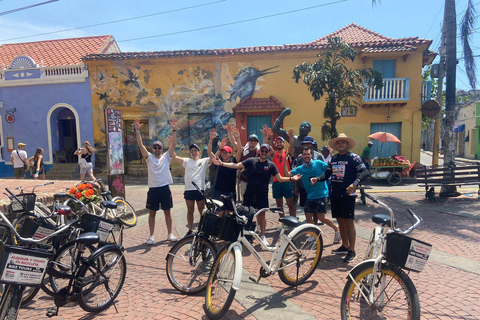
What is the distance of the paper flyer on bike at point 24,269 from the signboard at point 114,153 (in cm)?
479

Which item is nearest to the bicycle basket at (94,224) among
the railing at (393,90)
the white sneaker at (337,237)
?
the white sneaker at (337,237)

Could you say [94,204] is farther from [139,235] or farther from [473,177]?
[473,177]

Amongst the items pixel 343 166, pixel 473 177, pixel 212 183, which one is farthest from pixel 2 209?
pixel 473 177

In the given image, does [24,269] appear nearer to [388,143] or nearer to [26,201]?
[26,201]

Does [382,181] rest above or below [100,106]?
below

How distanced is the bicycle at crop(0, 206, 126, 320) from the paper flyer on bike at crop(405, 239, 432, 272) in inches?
115

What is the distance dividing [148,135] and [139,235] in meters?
10.8

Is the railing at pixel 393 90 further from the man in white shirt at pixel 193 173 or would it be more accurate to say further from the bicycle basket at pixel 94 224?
the bicycle basket at pixel 94 224

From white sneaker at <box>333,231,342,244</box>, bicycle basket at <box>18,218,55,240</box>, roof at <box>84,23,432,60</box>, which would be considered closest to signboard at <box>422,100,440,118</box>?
roof at <box>84,23,432,60</box>

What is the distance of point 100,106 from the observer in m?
15.8

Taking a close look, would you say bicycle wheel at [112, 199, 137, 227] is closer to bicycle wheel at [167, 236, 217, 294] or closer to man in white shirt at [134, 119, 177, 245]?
man in white shirt at [134, 119, 177, 245]

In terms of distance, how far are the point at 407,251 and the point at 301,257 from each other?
4.47ft

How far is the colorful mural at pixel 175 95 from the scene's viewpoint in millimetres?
15438

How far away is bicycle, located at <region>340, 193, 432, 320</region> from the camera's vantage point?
252 cm
